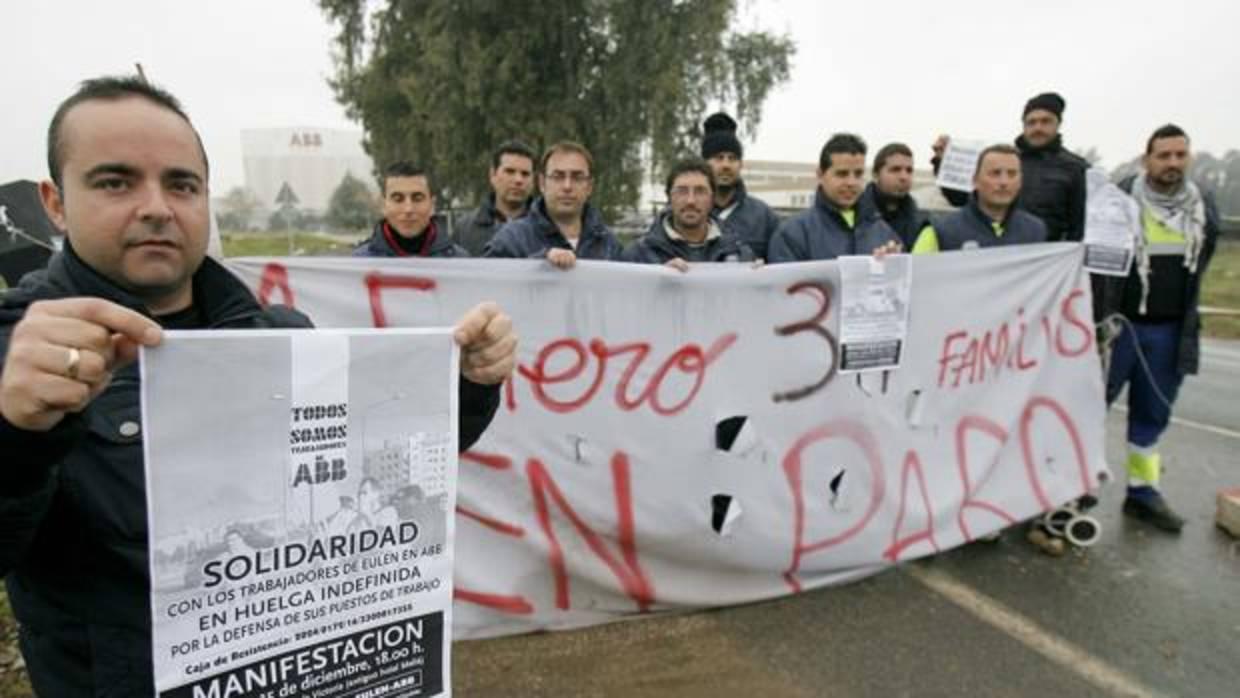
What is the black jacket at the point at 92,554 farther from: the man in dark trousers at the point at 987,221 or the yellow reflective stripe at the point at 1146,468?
the yellow reflective stripe at the point at 1146,468

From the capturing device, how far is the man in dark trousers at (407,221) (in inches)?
146

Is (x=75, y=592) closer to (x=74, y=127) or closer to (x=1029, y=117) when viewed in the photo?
(x=74, y=127)

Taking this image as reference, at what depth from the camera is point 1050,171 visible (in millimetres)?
4648

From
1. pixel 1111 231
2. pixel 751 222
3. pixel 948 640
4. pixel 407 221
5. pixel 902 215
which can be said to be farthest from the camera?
pixel 902 215

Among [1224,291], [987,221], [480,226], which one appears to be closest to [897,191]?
[987,221]

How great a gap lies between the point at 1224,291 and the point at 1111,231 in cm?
1668

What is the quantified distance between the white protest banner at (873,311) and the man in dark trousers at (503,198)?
209 cm

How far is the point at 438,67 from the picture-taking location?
57.2ft

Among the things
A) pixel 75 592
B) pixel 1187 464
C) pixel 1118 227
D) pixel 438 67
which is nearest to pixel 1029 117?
pixel 1118 227

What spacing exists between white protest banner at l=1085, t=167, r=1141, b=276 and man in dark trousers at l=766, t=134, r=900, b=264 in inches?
50.3

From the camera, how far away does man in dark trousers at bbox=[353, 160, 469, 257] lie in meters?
3.71

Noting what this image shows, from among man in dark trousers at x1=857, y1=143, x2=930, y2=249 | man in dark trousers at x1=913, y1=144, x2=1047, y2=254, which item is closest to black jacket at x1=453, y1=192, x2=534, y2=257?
man in dark trousers at x1=857, y1=143, x2=930, y2=249

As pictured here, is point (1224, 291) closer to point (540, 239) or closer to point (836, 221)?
point (836, 221)

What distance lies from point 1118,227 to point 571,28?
16125 millimetres
